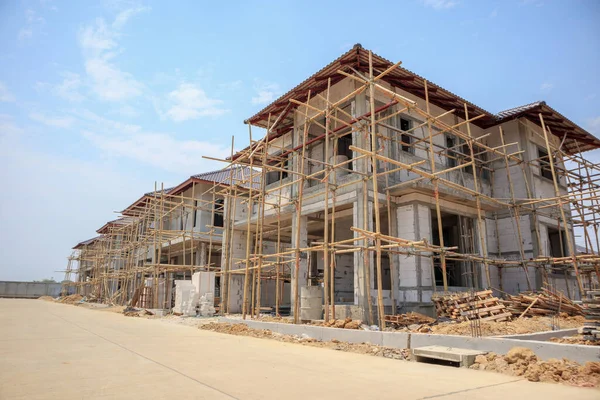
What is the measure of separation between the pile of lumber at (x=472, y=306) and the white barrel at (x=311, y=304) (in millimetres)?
3533

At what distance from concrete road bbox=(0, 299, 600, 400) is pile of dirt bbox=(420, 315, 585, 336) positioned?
281cm

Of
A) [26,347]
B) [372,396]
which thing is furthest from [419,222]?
[26,347]

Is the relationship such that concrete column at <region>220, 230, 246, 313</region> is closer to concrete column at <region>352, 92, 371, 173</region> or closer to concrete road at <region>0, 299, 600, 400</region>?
concrete column at <region>352, 92, 371, 173</region>

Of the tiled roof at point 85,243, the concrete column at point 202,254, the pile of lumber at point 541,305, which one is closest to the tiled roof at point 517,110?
the pile of lumber at point 541,305

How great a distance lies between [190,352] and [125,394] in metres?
3.21

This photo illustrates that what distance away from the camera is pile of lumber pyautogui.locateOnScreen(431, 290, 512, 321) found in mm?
10461

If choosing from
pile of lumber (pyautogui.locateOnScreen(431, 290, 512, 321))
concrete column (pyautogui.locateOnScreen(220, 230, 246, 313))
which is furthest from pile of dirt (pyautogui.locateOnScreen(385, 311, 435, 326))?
concrete column (pyautogui.locateOnScreen(220, 230, 246, 313))

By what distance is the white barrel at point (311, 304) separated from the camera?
1219cm

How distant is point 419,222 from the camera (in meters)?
14.0

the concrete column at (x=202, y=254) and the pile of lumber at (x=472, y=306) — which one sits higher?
the concrete column at (x=202, y=254)

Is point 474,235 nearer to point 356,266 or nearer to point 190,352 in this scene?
point 356,266

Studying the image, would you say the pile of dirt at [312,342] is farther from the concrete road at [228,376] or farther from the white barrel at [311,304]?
the white barrel at [311,304]

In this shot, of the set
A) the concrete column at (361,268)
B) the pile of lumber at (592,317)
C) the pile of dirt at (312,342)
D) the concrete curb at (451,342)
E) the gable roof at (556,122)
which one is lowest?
the pile of dirt at (312,342)

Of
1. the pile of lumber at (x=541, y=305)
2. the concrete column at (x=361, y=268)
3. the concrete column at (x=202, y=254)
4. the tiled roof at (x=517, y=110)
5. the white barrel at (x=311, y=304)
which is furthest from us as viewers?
the concrete column at (x=202, y=254)
